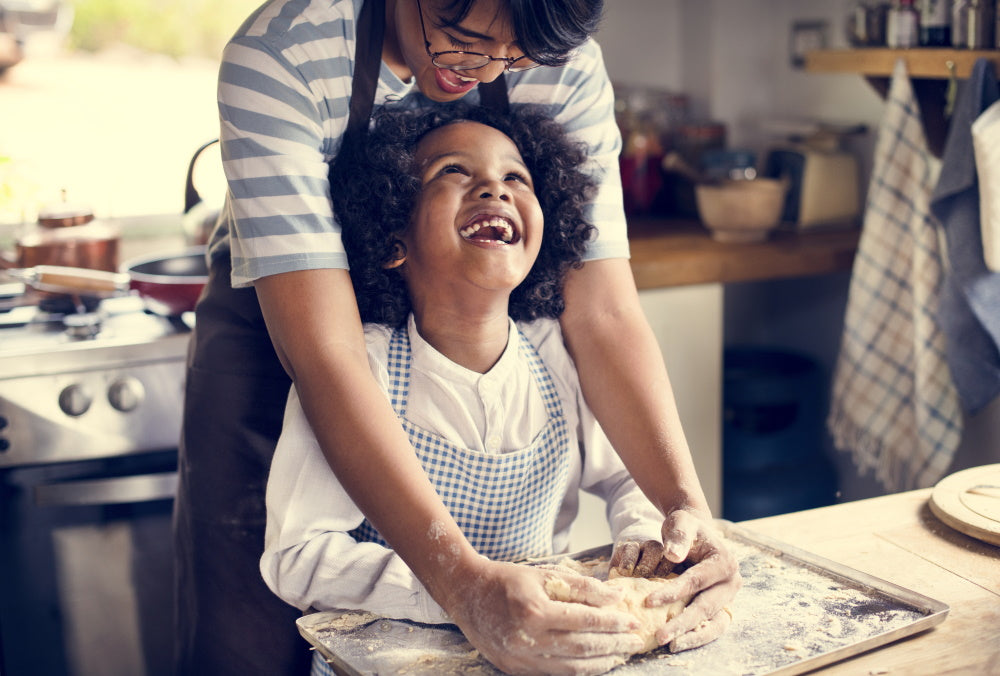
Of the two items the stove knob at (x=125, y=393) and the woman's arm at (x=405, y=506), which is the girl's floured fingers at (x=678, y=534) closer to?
the woman's arm at (x=405, y=506)

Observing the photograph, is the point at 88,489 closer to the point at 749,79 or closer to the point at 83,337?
the point at 83,337

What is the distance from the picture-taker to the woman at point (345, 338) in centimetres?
102

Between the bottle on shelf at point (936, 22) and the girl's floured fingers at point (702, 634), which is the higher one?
the bottle on shelf at point (936, 22)

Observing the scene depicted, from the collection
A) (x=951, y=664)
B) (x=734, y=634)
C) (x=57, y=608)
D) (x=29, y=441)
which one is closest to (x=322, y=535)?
(x=734, y=634)

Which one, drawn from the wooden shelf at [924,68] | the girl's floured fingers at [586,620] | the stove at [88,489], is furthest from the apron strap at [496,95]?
the wooden shelf at [924,68]

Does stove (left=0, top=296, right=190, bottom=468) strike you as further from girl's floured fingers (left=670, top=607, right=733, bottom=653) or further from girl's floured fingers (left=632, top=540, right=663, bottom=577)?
girl's floured fingers (left=670, top=607, right=733, bottom=653)

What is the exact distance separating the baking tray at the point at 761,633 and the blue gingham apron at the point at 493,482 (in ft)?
0.74

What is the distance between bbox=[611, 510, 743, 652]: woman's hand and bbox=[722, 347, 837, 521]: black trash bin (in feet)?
4.41

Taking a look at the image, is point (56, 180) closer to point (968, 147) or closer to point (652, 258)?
point (652, 258)

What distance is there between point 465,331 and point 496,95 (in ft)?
1.04

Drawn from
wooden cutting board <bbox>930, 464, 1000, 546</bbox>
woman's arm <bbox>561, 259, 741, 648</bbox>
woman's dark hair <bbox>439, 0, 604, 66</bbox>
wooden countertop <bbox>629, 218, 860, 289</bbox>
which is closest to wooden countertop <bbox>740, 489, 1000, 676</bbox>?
wooden cutting board <bbox>930, 464, 1000, 546</bbox>

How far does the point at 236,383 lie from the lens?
1355 millimetres

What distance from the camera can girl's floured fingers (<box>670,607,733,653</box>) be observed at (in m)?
0.95

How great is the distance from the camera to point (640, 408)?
1.25 meters
